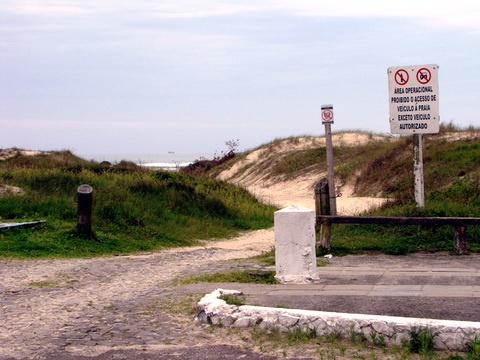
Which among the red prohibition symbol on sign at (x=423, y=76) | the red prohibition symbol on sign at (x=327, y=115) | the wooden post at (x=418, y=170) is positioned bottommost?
the wooden post at (x=418, y=170)

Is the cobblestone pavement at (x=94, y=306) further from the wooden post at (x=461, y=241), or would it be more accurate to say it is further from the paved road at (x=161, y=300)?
the wooden post at (x=461, y=241)

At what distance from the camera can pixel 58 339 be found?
23.0 ft

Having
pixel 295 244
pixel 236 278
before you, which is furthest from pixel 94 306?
pixel 295 244

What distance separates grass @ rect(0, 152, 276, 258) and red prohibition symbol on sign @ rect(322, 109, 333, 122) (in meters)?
4.51

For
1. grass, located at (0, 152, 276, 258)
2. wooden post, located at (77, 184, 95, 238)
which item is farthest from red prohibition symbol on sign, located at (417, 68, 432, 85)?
wooden post, located at (77, 184, 95, 238)

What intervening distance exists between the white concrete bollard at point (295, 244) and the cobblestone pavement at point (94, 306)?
1.32 metres

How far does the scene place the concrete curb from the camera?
6168 millimetres

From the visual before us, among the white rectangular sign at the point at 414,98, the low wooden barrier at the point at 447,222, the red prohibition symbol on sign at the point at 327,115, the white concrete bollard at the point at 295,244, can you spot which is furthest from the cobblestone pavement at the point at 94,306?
the white rectangular sign at the point at 414,98

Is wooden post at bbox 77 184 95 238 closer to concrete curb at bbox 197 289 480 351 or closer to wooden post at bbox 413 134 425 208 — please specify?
wooden post at bbox 413 134 425 208

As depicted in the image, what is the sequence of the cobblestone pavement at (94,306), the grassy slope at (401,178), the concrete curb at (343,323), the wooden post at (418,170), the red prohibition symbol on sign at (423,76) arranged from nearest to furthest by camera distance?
1. the concrete curb at (343,323)
2. the cobblestone pavement at (94,306)
3. the grassy slope at (401,178)
4. the red prohibition symbol on sign at (423,76)
5. the wooden post at (418,170)

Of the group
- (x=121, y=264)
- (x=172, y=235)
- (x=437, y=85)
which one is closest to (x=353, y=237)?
(x=437, y=85)

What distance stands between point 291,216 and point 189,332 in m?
2.47

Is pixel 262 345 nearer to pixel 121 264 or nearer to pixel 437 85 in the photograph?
pixel 121 264

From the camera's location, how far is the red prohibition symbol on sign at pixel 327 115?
1385 centimetres
